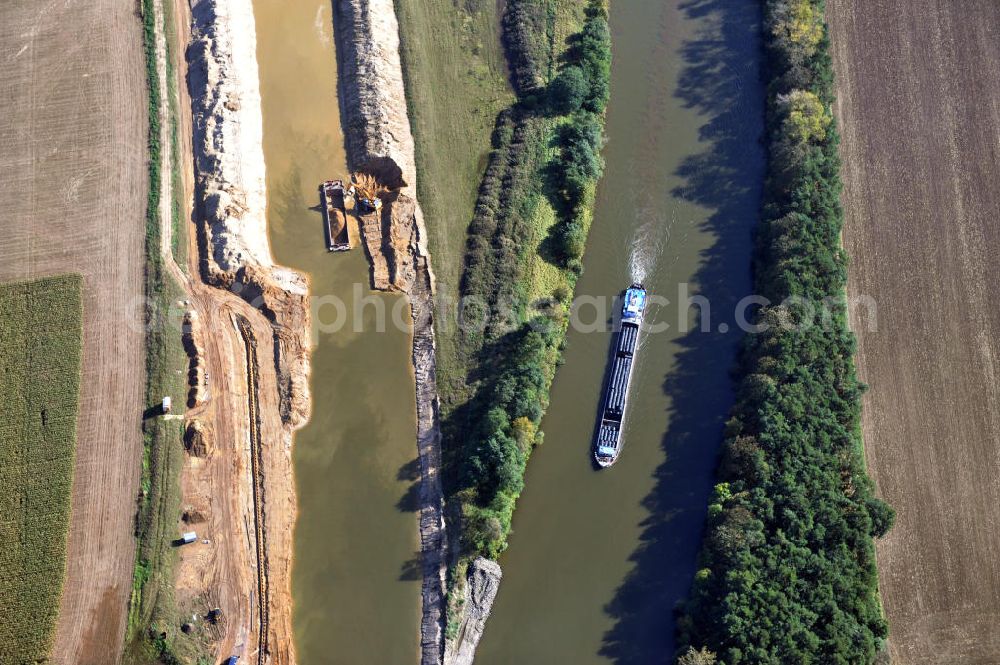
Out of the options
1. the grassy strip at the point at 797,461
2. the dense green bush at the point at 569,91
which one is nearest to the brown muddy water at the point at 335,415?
the dense green bush at the point at 569,91

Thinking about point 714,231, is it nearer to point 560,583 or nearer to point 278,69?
point 560,583

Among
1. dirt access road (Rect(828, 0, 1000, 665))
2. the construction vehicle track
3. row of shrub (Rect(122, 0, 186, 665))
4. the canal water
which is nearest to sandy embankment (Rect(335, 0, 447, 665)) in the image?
the canal water

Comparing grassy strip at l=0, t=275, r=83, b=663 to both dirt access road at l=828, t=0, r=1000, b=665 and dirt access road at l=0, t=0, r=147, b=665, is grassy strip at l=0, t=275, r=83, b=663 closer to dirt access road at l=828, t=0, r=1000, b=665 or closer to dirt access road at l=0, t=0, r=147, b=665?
dirt access road at l=0, t=0, r=147, b=665

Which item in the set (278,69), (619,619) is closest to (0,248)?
(278,69)

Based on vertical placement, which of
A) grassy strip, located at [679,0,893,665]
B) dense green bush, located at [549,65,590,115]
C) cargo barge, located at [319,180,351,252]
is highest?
dense green bush, located at [549,65,590,115]

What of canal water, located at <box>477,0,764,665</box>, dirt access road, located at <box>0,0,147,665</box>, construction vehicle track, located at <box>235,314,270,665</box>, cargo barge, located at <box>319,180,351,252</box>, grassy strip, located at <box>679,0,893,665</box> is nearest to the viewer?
grassy strip, located at <box>679,0,893,665</box>
